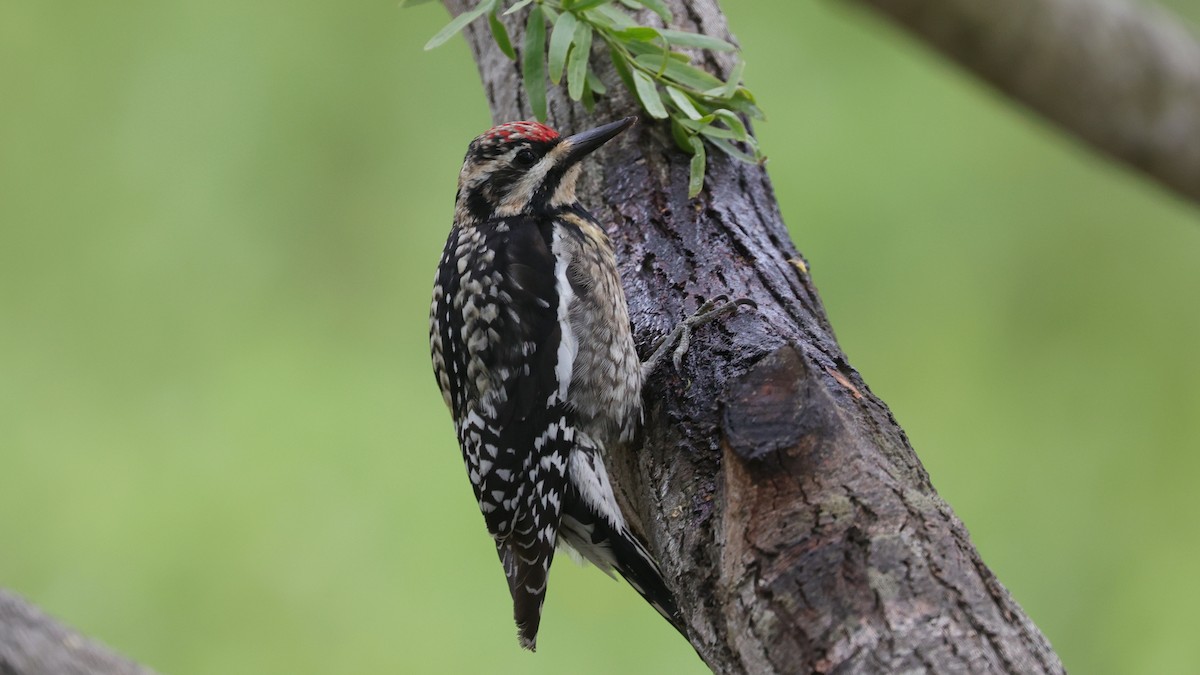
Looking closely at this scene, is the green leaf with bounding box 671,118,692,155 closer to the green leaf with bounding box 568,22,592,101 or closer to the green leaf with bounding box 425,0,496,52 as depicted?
the green leaf with bounding box 568,22,592,101

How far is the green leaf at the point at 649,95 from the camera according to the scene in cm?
235

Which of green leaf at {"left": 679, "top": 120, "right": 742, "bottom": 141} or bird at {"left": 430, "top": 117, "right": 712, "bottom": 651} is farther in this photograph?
green leaf at {"left": 679, "top": 120, "right": 742, "bottom": 141}

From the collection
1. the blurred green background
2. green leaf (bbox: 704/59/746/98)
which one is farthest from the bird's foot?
the blurred green background

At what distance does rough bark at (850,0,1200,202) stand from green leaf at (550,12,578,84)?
944 millimetres

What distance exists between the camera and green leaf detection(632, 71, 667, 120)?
2.35 meters

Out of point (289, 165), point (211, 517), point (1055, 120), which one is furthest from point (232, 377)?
point (1055, 120)

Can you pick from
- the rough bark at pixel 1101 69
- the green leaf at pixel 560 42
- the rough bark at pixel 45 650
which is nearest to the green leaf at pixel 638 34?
the green leaf at pixel 560 42

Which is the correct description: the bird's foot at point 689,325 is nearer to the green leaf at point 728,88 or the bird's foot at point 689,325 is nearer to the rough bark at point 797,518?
the rough bark at point 797,518

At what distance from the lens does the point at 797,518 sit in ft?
5.33

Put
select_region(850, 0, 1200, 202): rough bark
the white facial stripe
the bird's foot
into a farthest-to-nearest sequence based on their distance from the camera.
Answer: select_region(850, 0, 1200, 202): rough bark < the white facial stripe < the bird's foot

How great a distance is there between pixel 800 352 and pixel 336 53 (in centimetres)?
443

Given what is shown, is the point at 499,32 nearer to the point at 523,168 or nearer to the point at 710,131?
the point at 523,168

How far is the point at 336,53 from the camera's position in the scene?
18.3 feet

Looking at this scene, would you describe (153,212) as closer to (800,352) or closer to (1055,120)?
(1055,120)
